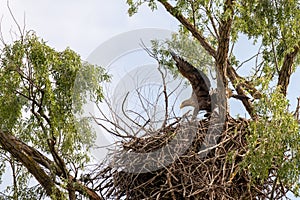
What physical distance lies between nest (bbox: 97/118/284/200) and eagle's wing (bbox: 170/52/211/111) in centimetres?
48

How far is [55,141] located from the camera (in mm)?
6293

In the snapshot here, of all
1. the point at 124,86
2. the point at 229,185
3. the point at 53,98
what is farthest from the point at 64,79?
the point at 229,185

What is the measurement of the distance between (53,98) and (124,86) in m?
0.89

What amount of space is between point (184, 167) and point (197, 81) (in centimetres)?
116

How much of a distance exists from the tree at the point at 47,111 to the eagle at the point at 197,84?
814mm

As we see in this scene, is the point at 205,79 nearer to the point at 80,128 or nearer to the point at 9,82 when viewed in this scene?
the point at 80,128

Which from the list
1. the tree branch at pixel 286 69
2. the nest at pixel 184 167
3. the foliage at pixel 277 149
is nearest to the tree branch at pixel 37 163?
the nest at pixel 184 167

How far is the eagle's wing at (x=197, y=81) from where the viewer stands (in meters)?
6.62

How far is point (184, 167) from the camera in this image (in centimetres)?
577

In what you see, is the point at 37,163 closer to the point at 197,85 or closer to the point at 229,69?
the point at 197,85

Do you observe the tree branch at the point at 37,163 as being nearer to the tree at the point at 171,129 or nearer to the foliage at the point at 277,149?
the tree at the point at 171,129

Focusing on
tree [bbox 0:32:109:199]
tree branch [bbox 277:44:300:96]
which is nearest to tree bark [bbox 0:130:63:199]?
tree [bbox 0:32:109:199]

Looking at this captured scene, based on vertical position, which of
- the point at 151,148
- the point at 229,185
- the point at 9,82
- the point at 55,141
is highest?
the point at 9,82

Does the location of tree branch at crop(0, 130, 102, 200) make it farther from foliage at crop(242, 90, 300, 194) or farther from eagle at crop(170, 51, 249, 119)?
foliage at crop(242, 90, 300, 194)
